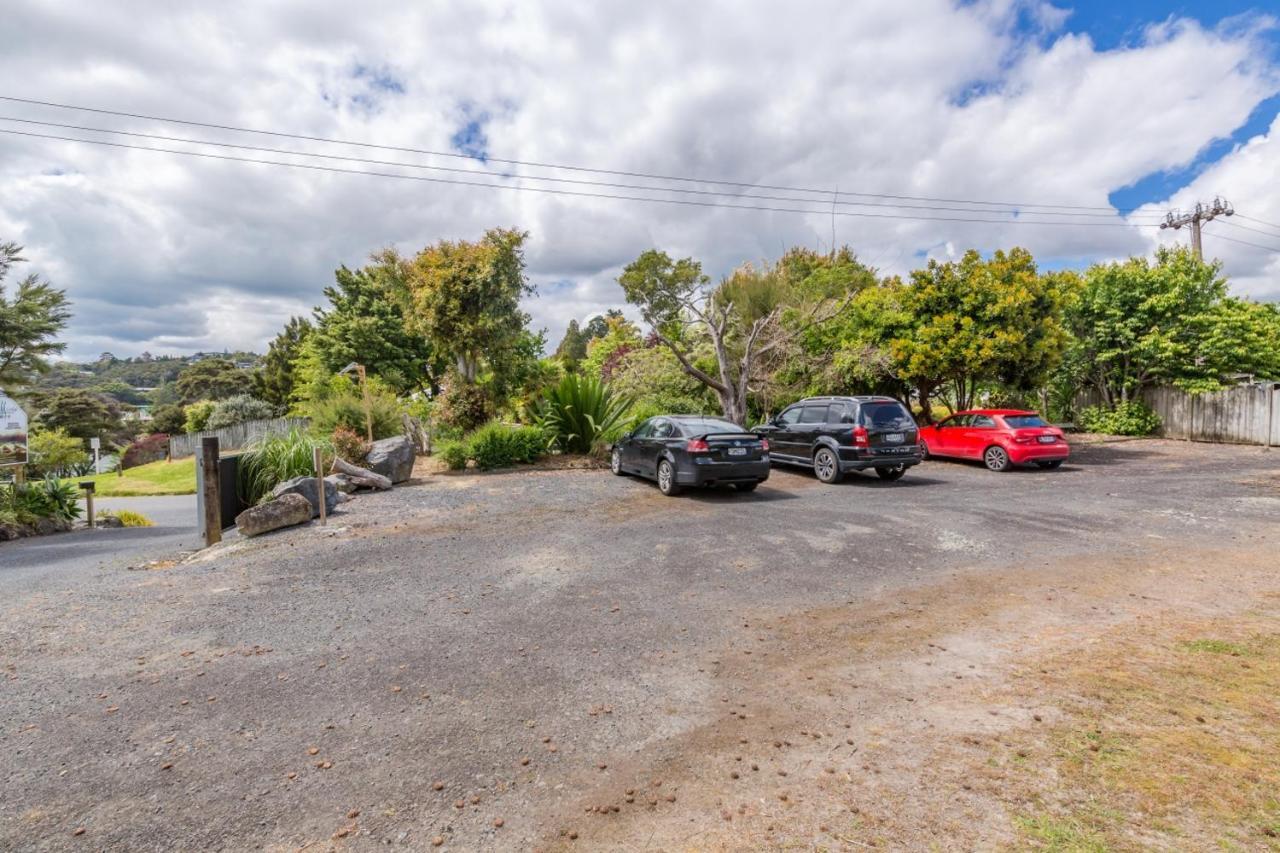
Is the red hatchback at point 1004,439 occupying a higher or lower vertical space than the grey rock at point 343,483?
higher

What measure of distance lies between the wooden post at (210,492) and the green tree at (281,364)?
1676 inches

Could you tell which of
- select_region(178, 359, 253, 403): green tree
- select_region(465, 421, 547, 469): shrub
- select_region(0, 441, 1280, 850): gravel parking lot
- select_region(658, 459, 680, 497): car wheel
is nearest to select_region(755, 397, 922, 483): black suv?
select_region(0, 441, 1280, 850): gravel parking lot

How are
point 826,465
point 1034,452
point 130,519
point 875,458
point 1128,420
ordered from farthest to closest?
point 1128,420 → point 130,519 → point 1034,452 → point 826,465 → point 875,458

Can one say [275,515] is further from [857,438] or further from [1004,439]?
[1004,439]

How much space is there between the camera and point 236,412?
119ft

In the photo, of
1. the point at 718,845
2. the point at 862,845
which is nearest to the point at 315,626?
the point at 718,845

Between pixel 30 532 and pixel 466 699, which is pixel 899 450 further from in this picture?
pixel 30 532

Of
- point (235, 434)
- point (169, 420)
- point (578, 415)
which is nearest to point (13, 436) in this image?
point (578, 415)

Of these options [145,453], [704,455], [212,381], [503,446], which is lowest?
[145,453]

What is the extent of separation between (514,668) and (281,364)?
53.0m

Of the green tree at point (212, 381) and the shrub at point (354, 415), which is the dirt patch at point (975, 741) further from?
the green tree at point (212, 381)

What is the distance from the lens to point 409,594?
578 centimetres

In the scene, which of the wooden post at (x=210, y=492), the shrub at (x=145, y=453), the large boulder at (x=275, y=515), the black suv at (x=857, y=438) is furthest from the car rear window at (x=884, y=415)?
the shrub at (x=145, y=453)

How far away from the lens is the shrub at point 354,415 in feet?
49.8
